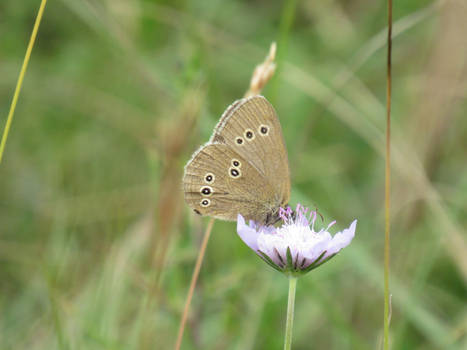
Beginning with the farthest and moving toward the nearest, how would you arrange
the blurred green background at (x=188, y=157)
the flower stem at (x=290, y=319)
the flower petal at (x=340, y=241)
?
1. the blurred green background at (x=188, y=157)
2. the flower petal at (x=340, y=241)
3. the flower stem at (x=290, y=319)

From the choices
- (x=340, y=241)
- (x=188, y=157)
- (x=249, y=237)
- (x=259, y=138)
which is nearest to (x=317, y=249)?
(x=340, y=241)

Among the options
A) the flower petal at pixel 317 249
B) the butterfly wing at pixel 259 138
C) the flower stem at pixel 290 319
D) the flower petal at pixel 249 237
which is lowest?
the flower stem at pixel 290 319

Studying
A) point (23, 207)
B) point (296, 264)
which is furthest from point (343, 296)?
point (23, 207)

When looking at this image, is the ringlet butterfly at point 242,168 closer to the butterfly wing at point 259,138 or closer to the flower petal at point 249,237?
the butterfly wing at point 259,138

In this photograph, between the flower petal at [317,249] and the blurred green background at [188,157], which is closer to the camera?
the flower petal at [317,249]

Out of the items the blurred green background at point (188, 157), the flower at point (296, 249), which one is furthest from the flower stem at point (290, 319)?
the blurred green background at point (188, 157)

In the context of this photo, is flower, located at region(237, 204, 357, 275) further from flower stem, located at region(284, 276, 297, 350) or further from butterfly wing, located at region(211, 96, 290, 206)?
butterfly wing, located at region(211, 96, 290, 206)

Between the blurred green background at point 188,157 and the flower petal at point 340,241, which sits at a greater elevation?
the blurred green background at point 188,157

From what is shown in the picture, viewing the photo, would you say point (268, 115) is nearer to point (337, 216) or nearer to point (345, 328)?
point (345, 328)
